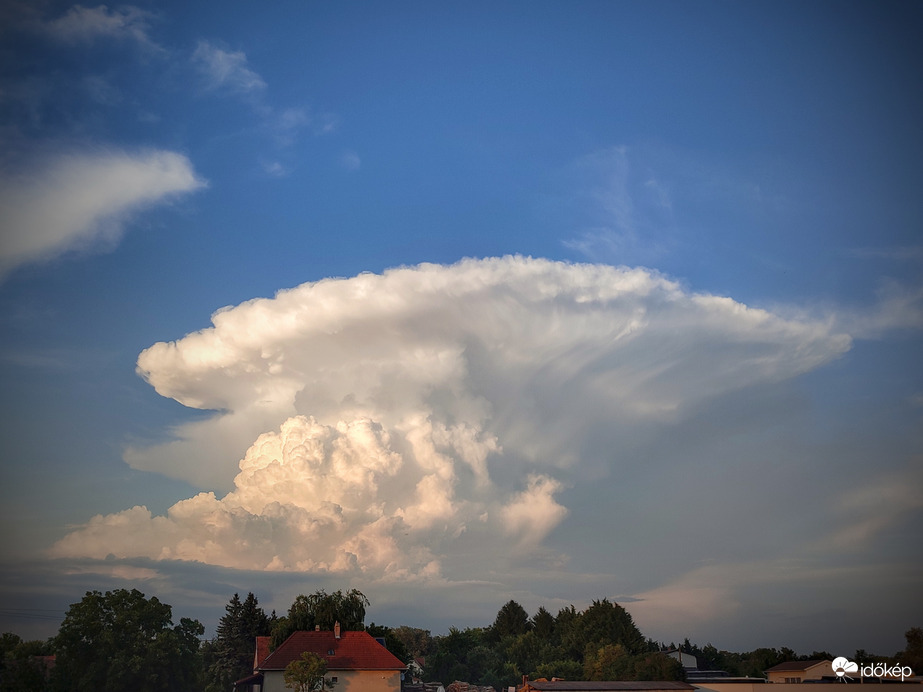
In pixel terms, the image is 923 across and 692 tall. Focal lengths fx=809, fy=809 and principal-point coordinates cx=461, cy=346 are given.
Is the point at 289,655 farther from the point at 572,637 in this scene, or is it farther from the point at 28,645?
the point at 572,637

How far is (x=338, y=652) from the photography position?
65.9m

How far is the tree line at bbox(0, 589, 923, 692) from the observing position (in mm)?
63438

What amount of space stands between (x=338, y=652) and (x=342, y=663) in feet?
5.52

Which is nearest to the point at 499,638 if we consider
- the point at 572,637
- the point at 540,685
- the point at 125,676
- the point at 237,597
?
the point at 572,637

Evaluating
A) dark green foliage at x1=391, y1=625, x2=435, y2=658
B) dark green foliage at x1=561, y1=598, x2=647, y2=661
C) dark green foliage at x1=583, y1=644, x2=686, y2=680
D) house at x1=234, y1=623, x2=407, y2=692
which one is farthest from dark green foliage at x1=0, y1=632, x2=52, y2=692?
dark green foliage at x1=391, y1=625, x2=435, y2=658

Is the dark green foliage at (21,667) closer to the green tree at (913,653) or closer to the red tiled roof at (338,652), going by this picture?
the red tiled roof at (338,652)

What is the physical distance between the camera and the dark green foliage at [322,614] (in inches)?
2968

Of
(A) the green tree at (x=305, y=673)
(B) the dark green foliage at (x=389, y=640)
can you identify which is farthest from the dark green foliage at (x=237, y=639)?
(A) the green tree at (x=305, y=673)

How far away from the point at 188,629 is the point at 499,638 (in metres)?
68.2

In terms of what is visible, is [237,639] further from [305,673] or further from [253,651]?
[305,673]

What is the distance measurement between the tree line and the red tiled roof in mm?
7379

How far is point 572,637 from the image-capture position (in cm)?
10562

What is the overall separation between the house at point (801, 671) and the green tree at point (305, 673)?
150ft

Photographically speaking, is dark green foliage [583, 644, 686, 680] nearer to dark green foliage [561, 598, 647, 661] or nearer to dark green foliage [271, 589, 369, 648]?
dark green foliage [561, 598, 647, 661]
